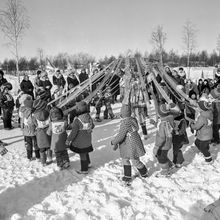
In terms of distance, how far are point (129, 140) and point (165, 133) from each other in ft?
2.29

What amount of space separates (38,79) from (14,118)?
2023mm

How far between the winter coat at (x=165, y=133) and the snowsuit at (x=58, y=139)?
5.90 feet

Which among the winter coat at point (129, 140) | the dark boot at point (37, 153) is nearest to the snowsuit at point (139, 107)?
the winter coat at point (129, 140)

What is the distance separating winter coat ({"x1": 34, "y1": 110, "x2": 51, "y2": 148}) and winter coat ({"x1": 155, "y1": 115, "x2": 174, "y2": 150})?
2177 mm

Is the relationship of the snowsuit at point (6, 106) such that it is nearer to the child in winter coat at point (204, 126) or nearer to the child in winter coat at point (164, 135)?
the child in winter coat at point (164, 135)

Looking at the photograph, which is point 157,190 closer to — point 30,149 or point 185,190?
point 185,190

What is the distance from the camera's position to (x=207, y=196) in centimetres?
375

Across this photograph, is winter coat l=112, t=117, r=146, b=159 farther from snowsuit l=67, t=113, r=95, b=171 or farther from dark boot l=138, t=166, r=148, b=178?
snowsuit l=67, t=113, r=95, b=171

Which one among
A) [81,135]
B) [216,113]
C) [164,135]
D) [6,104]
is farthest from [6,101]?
[216,113]

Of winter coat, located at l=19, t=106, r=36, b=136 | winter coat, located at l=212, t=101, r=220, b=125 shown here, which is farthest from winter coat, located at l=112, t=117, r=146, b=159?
winter coat, located at l=212, t=101, r=220, b=125

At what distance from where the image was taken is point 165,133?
4430mm

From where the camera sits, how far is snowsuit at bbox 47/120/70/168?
475 cm

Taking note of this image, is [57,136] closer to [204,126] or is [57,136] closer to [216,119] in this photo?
[204,126]

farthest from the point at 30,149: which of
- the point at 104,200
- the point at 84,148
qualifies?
the point at 104,200
